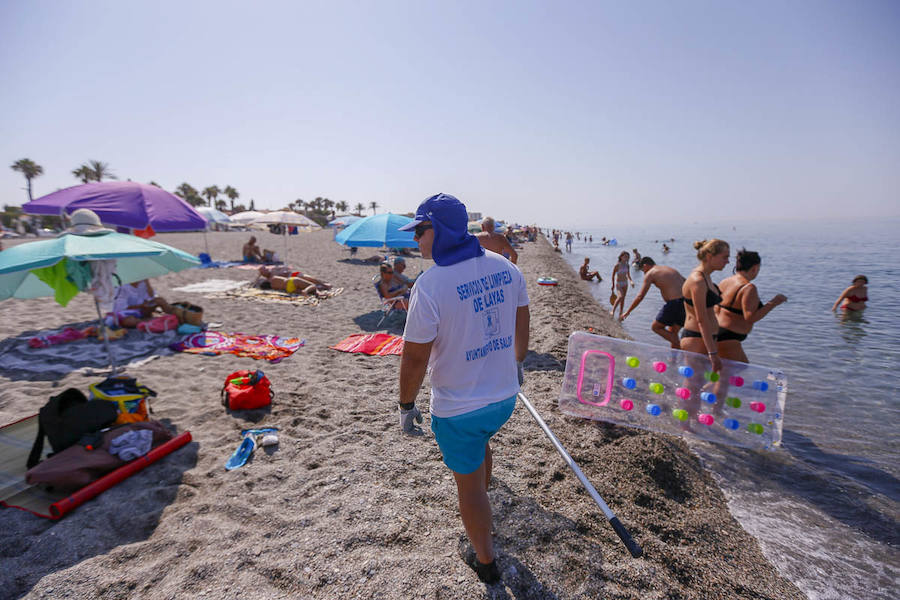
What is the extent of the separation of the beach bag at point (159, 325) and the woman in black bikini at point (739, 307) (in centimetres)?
875

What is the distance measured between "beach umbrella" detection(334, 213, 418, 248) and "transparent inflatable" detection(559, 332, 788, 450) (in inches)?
260

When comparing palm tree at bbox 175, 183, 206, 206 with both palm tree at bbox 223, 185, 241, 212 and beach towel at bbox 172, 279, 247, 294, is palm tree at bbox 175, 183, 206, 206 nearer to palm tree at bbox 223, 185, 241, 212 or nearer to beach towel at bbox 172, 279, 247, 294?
palm tree at bbox 223, 185, 241, 212

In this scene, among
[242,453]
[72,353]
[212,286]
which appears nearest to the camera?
[242,453]

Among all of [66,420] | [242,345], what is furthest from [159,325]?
[66,420]

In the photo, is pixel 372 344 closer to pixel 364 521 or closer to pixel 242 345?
pixel 242 345

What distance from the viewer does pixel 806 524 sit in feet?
10.5

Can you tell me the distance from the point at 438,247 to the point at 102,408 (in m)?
3.72

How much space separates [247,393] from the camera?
14.0ft

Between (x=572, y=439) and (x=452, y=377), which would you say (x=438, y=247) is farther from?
(x=572, y=439)

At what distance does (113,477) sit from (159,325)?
15.5 ft

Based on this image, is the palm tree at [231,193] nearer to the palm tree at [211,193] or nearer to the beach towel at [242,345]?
the palm tree at [211,193]

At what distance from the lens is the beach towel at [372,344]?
6293 mm

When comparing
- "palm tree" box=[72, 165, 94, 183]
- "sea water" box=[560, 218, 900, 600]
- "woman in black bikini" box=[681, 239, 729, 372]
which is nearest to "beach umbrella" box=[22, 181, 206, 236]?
"woman in black bikini" box=[681, 239, 729, 372]

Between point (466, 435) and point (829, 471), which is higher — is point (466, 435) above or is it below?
above
